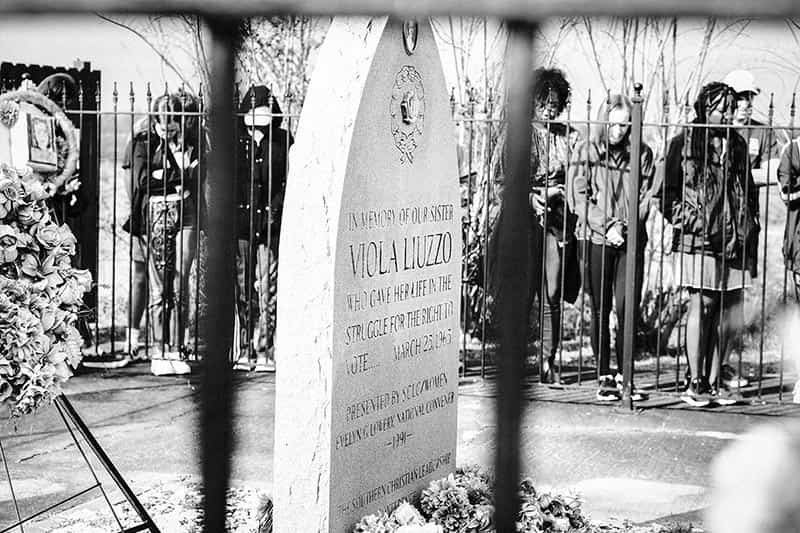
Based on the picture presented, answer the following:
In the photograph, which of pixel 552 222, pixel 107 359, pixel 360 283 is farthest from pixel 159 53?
pixel 360 283

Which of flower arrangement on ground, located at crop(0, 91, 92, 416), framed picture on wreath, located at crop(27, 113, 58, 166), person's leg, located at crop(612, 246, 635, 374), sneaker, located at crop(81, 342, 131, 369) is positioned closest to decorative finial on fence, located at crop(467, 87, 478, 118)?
person's leg, located at crop(612, 246, 635, 374)

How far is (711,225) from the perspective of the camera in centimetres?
773

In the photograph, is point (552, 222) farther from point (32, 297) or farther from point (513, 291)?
point (513, 291)

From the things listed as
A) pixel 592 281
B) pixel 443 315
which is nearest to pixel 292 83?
pixel 592 281

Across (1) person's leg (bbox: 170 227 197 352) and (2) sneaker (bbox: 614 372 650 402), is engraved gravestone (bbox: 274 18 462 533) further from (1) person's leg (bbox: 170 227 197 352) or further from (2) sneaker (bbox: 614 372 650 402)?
(1) person's leg (bbox: 170 227 197 352)

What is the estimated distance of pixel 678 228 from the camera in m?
7.59

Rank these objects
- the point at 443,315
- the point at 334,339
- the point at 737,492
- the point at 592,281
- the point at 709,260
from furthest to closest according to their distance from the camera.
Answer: the point at 592,281 < the point at 709,260 < the point at 443,315 < the point at 334,339 < the point at 737,492

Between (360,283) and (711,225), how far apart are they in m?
4.29

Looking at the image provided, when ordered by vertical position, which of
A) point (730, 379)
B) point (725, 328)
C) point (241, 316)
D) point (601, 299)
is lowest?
point (730, 379)

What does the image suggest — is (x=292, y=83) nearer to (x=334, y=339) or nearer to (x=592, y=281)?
(x=592, y=281)

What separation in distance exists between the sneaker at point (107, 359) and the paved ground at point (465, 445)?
1.13ft

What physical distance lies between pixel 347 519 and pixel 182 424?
3.27m

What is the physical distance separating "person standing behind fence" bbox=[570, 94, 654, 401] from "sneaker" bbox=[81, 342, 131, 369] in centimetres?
337

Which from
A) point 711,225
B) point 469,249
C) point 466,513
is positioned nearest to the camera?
point 466,513
